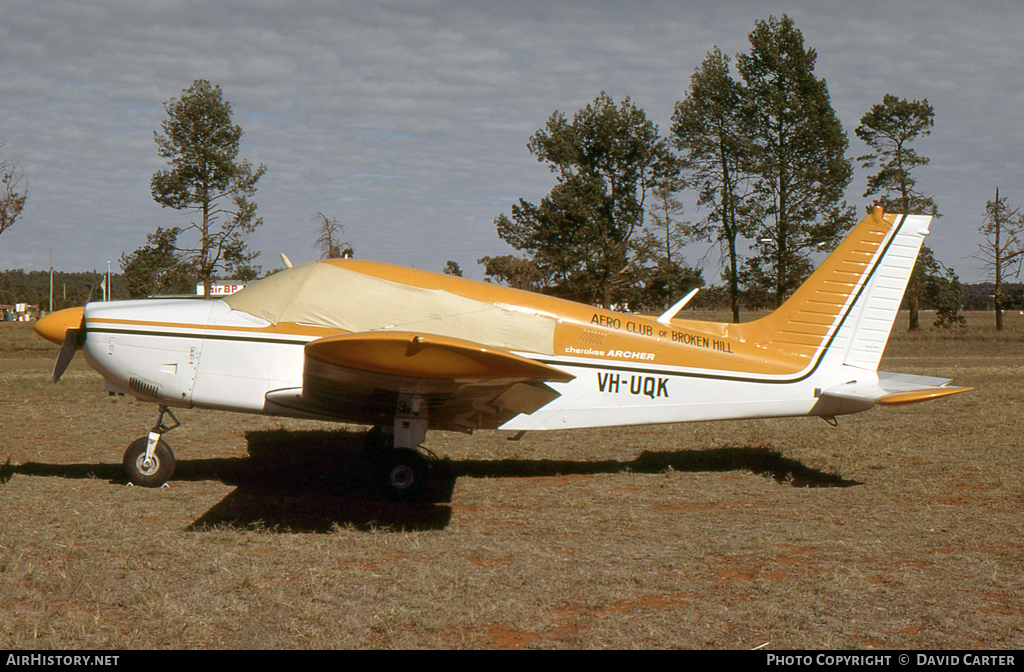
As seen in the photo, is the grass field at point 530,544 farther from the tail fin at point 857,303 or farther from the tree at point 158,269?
the tree at point 158,269

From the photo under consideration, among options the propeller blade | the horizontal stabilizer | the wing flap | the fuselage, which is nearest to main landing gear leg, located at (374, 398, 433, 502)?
the fuselage

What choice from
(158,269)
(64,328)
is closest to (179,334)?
(64,328)

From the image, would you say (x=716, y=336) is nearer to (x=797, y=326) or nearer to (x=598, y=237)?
(x=797, y=326)

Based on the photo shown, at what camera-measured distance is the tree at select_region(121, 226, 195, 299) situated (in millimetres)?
29781

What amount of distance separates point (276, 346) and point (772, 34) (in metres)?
32.3

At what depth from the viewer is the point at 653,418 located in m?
7.61

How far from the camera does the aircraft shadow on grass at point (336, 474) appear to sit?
21.0ft

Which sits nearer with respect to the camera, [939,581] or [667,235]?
[939,581]

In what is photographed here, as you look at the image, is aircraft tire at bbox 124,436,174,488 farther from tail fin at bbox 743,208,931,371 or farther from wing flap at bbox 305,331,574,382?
tail fin at bbox 743,208,931,371

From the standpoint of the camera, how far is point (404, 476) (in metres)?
Result: 6.83

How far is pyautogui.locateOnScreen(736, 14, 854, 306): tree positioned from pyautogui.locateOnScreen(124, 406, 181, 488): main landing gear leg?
95.5 feet

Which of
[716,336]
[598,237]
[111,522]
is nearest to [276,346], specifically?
[111,522]

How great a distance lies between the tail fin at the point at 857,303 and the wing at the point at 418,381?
2831 mm

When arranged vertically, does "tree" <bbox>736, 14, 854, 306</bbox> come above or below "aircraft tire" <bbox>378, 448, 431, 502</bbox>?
above
